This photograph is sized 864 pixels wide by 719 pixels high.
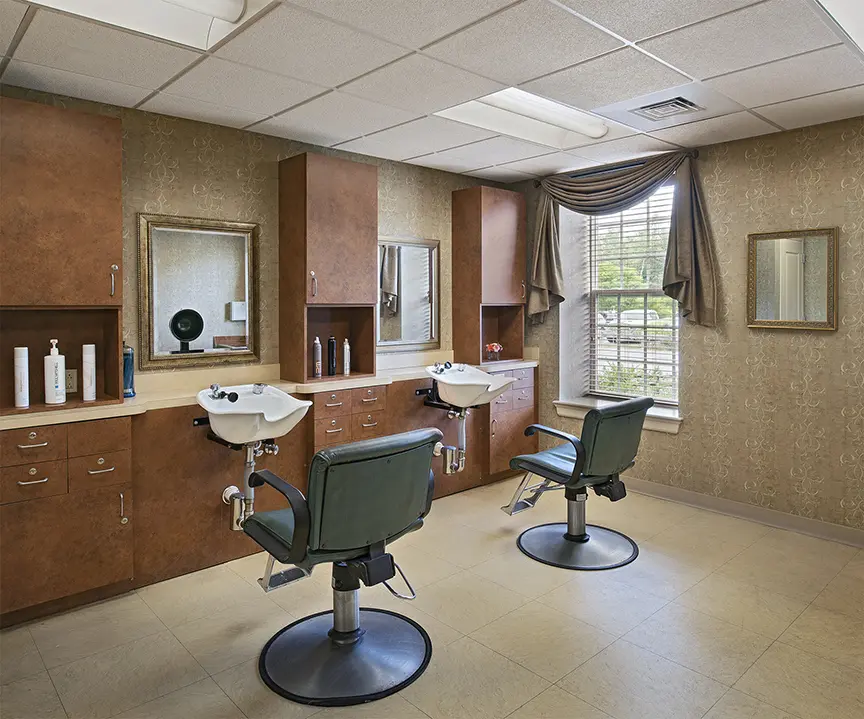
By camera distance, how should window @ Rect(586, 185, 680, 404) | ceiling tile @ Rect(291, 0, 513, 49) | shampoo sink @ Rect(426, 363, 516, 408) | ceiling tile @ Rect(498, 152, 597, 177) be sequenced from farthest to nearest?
window @ Rect(586, 185, 680, 404)
ceiling tile @ Rect(498, 152, 597, 177)
shampoo sink @ Rect(426, 363, 516, 408)
ceiling tile @ Rect(291, 0, 513, 49)

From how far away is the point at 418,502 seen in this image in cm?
266

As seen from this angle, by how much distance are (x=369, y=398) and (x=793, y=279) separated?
2782 mm

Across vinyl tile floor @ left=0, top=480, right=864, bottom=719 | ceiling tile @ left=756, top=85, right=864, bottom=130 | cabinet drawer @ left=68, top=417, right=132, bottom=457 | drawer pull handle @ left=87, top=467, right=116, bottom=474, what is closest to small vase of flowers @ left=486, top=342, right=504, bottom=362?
vinyl tile floor @ left=0, top=480, right=864, bottom=719

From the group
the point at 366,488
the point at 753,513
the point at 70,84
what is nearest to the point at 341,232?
the point at 70,84

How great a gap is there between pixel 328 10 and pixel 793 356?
3424mm

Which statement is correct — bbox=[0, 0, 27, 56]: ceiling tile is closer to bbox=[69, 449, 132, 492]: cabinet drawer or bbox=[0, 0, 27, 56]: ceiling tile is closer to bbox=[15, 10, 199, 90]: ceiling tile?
bbox=[15, 10, 199, 90]: ceiling tile

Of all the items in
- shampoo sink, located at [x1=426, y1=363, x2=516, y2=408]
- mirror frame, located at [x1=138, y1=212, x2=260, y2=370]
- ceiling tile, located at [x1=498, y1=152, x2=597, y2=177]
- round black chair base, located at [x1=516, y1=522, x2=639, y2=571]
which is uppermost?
ceiling tile, located at [x1=498, y1=152, x2=597, y2=177]

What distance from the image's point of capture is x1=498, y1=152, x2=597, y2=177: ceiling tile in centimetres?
471

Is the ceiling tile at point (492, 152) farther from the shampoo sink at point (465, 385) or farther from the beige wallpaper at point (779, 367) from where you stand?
the shampoo sink at point (465, 385)

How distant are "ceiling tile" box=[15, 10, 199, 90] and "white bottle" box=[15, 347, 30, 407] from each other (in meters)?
1.29

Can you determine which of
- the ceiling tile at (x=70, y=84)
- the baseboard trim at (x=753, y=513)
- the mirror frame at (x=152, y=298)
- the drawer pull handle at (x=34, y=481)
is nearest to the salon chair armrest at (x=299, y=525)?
the drawer pull handle at (x=34, y=481)

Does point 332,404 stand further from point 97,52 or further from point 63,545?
point 97,52

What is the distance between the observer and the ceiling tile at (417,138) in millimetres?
3861

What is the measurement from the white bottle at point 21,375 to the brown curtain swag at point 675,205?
3.84 m
